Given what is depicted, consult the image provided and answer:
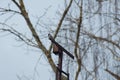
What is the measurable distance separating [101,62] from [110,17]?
0.90m

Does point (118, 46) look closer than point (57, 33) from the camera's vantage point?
Yes

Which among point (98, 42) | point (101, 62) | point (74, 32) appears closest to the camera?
point (101, 62)

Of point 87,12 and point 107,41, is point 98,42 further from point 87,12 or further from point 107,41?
point 87,12

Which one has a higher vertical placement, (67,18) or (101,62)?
(67,18)

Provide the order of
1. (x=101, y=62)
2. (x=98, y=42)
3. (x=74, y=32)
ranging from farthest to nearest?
(x=74, y=32), (x=98, y=42), (x=101, y=62)

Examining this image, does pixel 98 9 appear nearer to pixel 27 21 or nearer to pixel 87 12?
pixel 87 12

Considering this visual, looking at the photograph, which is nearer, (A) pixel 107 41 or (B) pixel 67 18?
(A) pixel 107 41

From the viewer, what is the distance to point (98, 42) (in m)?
7.24

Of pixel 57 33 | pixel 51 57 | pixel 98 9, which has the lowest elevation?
pixel 51 57

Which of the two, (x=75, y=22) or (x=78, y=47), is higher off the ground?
(x=75, y=22)

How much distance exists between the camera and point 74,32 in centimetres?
771

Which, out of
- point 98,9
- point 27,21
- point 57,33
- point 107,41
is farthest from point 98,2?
point 27,21

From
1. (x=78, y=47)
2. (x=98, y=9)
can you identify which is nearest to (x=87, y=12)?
(x=98, y=9)

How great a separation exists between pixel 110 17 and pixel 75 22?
97cm
